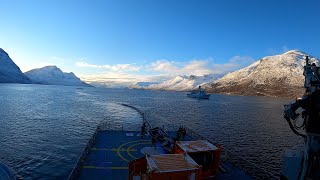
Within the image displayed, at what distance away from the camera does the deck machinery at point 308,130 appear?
47.4 ft

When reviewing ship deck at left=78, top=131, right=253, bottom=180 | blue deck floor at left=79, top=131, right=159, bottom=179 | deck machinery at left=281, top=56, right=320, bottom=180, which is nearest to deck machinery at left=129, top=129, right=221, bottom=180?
ship deck at left=78, top=131, right=253, bottom=180

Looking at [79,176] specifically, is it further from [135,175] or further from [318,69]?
[318,69]

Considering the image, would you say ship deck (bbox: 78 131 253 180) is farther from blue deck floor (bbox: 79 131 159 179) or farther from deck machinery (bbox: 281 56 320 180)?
deck machinery (bbox: 281 56 320 180)

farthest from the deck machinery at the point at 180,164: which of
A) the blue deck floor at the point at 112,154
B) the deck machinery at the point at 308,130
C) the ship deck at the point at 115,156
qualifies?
the deck machinery at the point at 308,130

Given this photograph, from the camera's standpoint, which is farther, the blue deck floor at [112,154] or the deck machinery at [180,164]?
the blue deck floor at [112,154]

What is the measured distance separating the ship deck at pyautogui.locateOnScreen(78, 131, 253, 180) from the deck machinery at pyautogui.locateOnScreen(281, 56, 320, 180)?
1012cm

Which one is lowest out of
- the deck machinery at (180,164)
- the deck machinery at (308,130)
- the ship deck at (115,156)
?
the ship deck at (115,156)

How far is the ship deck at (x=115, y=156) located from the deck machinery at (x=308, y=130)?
10.1 metres

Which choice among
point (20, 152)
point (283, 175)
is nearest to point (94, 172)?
point (283, 175)

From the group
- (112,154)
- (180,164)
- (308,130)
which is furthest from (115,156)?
(308,130)

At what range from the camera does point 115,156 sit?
99.3 ft

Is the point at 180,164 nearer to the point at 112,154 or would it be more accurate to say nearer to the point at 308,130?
the point at 308,130

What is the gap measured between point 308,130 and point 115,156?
71.9 ft

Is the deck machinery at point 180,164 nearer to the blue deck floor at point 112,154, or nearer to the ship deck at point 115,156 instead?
the ship deck at point 115,156
